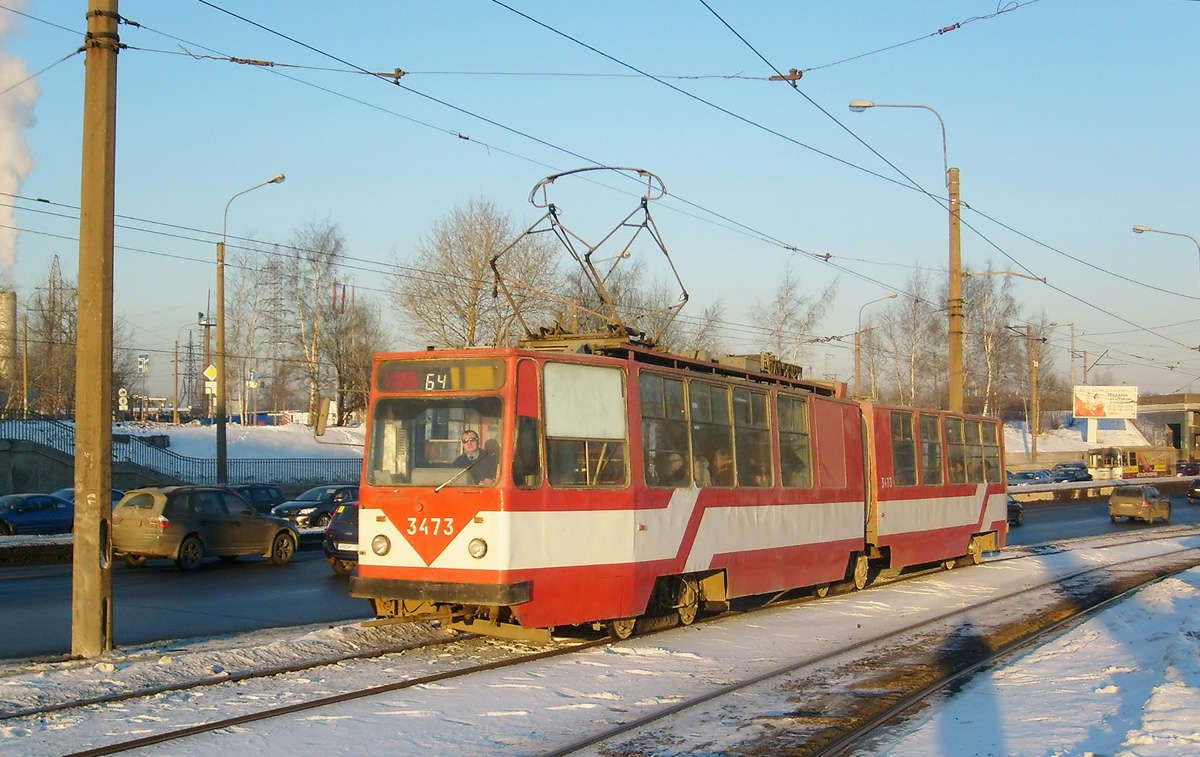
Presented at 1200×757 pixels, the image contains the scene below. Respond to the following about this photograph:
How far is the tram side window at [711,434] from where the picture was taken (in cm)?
1231

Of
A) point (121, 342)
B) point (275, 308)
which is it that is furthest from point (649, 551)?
point (121, 342)

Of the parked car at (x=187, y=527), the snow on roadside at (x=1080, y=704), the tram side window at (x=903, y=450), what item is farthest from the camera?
the parked car at (x=187, y=527)

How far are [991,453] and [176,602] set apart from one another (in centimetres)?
1558

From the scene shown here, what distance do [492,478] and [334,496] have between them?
2291 cm

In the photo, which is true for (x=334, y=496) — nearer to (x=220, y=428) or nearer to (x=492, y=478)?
(x=220, y=428)

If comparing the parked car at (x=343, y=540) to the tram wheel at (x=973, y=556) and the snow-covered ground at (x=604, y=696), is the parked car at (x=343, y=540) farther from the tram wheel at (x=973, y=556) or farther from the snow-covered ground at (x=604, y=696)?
the tram wheel at (x=973, y=556)

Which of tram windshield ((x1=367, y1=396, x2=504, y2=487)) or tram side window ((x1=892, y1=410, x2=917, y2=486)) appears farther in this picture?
tram side window ((x1=892, y1=410, x2=917, y2=486))

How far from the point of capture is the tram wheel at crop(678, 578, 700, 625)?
40.1 feet

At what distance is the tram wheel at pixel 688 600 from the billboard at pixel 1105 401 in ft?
248

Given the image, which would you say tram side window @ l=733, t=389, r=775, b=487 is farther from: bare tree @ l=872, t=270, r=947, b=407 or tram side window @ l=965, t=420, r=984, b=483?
bare tree @ l=872, t=270, r=947, b=407

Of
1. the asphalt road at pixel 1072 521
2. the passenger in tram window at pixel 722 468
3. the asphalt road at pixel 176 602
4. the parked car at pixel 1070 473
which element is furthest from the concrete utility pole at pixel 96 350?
the parked car at pixel 1070 473

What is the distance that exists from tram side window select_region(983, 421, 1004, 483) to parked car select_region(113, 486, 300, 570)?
45.7ft

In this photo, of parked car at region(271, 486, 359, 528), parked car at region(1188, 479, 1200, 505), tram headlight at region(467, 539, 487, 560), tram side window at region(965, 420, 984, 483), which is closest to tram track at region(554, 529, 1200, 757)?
tram headlight at region(467, 539, 487, 560)

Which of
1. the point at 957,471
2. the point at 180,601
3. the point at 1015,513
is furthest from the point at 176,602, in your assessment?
the point at 1015,513
